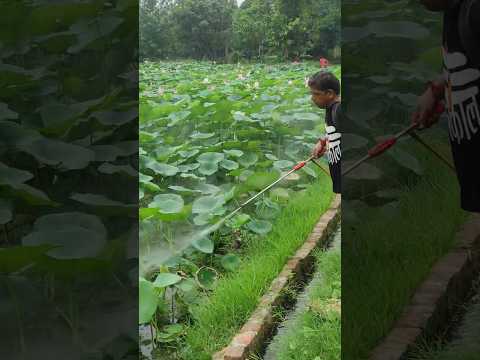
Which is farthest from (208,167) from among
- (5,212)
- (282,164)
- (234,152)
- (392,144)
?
(392,144)

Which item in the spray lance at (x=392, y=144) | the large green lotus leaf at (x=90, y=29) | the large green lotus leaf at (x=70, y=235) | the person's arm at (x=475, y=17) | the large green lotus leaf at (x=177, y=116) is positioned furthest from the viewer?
the large green lotus leaf at (x=177, y=116)

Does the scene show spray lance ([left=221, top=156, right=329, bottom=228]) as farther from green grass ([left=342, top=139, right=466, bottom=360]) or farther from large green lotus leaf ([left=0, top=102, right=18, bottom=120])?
large green lotus leaf ([left=0, top=102, right=18, bottom=120])

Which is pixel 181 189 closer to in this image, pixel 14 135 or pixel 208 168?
pixel 208 168

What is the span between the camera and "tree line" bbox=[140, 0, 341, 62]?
167cm

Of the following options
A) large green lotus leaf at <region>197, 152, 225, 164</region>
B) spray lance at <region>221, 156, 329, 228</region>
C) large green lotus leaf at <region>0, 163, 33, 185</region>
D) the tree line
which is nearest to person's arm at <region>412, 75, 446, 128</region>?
the tree line

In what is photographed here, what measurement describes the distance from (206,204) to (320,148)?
329 mm

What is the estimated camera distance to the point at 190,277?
1.88 meters

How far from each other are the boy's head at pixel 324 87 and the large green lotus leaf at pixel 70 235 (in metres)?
0.60

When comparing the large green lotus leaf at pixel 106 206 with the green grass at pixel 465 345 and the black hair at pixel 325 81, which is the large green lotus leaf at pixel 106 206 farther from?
the green grass at pixel 465 345

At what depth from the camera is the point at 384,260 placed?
1.42 metres

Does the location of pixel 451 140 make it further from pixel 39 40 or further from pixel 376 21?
pixel 39 40

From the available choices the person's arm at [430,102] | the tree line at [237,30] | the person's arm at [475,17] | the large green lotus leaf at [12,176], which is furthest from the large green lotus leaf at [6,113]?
the person's arm at [475,17]

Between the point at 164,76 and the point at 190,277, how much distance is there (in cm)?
54

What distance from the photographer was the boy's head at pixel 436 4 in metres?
1.32
